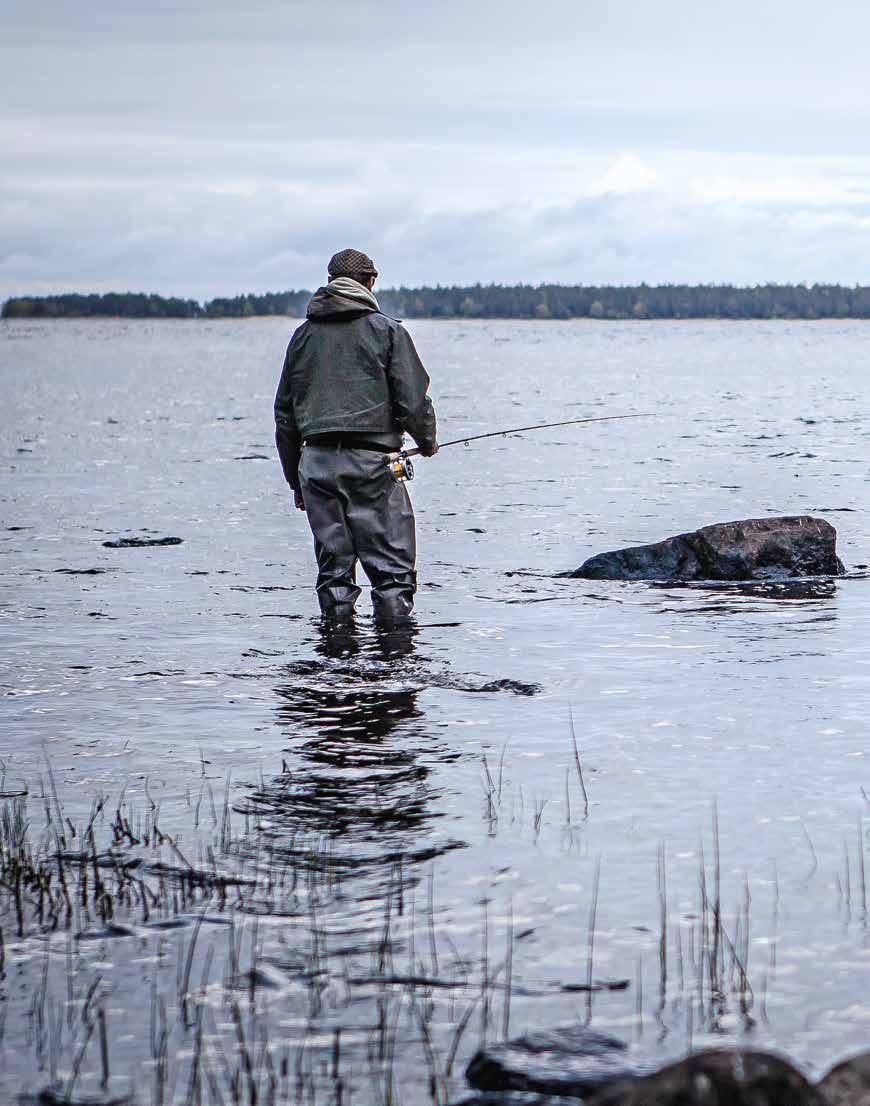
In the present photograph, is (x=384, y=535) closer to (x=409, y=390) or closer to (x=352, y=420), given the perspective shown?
(x=352, y=420)

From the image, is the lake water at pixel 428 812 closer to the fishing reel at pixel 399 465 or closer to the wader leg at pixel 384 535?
the wader leg at pixel 384 535

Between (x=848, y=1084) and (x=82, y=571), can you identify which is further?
(x=82, y=571)

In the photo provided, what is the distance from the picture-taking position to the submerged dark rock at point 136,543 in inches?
673

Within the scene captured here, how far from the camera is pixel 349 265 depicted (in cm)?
1000

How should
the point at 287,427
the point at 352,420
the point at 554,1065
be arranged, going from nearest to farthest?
the point at 554,1065 < the point at 352,420 < the point at 287,427

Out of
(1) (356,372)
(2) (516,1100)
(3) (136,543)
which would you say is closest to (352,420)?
(1) (356,372)

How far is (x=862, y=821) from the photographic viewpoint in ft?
19.9

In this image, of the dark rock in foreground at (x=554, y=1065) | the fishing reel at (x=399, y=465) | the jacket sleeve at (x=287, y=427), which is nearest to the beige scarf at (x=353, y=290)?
the jacket sleeve at (x=287, y=427)

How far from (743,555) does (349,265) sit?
5.21 meters

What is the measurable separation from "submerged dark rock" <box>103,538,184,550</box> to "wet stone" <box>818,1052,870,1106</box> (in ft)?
47.0

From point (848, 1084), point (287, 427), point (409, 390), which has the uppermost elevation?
point (409, 390)

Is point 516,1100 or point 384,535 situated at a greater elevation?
point 384,535

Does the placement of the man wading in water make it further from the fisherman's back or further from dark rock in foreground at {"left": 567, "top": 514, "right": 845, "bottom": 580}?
dark rock in foreground at {"left": 567, "top": 514, "right": 845, "bottom": 580}

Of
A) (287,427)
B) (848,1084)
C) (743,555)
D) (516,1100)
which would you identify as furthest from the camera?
(743,555)
